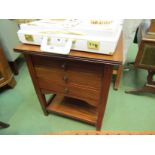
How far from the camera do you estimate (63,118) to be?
1330mm

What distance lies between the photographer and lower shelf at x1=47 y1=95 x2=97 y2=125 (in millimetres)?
1207

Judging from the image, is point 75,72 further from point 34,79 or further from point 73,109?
point 73,109

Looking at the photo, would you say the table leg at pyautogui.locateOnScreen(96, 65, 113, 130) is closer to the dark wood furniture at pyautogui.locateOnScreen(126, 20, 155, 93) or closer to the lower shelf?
the lower shelf

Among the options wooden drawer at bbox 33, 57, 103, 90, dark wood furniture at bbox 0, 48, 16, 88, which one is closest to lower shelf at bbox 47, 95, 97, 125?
wooden drawer at bbox 33, 57, 103, 90

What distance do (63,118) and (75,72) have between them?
2.11 feet

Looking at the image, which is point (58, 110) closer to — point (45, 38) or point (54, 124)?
point (54, 124)

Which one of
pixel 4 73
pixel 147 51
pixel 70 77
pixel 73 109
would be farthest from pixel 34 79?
pixel 147 51

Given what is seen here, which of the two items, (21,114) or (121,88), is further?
(121,88)

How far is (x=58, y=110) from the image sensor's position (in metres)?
1.27

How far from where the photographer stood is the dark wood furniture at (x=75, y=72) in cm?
73

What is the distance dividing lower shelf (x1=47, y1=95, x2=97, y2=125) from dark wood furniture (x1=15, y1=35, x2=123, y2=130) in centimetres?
5

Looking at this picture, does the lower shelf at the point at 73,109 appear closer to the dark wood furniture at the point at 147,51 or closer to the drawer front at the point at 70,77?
the drawer front at the point at 70,77
